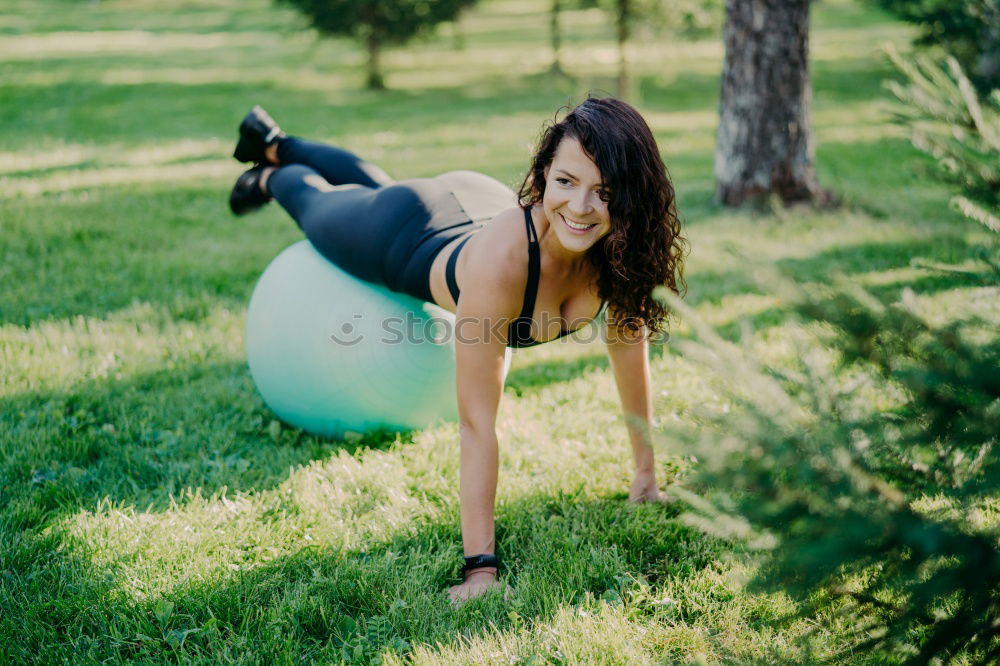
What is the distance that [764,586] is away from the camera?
1527mm

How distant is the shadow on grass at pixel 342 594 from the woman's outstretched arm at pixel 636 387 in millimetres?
169

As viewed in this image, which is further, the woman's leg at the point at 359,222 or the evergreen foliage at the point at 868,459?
the woman's leg at the point at 359,222

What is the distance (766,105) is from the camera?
23.9ft

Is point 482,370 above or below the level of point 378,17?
below

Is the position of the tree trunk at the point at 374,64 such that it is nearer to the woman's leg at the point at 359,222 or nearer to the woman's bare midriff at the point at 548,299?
the woman's leg at the point at 359,222

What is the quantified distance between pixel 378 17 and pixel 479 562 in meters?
16.5

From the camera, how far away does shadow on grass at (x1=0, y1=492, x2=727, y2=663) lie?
98.2 inches

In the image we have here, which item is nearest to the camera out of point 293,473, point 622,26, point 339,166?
point 293,473

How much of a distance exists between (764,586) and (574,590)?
127 cm

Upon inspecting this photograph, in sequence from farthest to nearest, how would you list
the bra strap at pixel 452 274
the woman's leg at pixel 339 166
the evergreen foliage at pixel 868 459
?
the woman's leg at pixel 339 166
the bra strap at pixel 452 274
the evergreen foliage at pixel 868 459

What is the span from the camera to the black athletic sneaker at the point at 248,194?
5.15 metres

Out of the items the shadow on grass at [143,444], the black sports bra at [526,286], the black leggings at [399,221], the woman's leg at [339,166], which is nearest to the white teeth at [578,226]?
the black sports bra at [526,286]

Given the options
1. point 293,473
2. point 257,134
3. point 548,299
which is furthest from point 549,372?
point 257,134

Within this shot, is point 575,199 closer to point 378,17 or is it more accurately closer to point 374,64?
point 378,17
